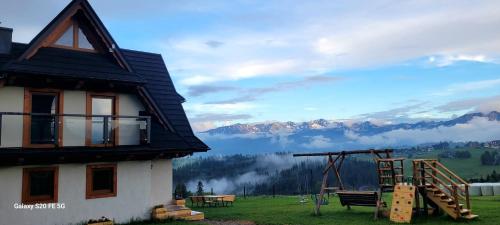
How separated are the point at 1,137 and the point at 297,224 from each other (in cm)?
1220

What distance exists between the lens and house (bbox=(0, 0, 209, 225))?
17797 millimetres

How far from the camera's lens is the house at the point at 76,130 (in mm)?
17797

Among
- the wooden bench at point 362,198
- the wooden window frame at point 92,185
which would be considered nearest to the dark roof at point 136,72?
the wooden window frame at point 92,185

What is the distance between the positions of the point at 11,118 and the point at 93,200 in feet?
15.5

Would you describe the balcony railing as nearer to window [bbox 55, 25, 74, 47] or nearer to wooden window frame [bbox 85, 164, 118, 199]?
wooden window frame [bbox 85, 164, 118, 199]

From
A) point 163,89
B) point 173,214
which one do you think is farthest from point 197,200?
point 173,214

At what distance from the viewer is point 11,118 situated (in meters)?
17.7

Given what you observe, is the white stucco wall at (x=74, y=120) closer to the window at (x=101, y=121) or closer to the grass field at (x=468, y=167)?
the window at (x=101, y=121)

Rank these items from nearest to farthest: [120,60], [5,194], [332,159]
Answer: [5,194] < [120,60] < [332,159]

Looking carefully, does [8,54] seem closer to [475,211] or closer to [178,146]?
[178,146]

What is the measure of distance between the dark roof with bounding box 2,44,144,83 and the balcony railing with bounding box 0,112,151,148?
5.59 feet

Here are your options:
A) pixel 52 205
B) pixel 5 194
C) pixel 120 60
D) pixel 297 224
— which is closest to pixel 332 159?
pixel 297 224

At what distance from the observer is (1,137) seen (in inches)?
690

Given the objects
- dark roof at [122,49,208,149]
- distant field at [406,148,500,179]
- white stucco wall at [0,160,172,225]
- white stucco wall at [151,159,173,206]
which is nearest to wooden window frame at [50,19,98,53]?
dark roof at [122,49,208,149]
